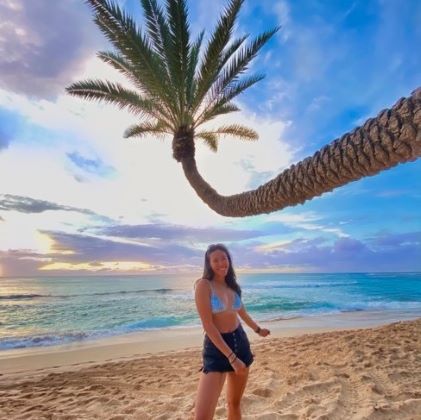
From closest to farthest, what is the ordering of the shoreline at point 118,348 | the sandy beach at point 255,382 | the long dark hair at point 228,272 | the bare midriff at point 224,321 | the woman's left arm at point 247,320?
the bare midriff at point 224,321
the long dark hair at point 228,272
the woman's left arm at point 247,320
the sandy beach at point 255,382
the shoreline at point 118,348

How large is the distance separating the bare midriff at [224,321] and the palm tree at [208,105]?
195cm

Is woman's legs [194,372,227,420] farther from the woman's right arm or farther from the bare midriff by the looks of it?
the bare midriff

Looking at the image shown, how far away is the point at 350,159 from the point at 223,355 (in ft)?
7.42

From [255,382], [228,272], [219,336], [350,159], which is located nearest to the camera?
[219,336]

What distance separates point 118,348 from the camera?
11.2 m

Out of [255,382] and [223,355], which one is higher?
[223,355]

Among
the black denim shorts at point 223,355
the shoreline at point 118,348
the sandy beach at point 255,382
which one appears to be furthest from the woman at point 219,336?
the shoreline at point 118,348

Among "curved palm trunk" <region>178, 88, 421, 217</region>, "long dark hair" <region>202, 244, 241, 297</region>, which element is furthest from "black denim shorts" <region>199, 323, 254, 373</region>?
"curved palm trunk" <region>178, 88, 421, 217</region>

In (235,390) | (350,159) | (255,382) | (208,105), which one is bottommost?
(255,382)

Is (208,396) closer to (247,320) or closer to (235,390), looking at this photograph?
(235,390)

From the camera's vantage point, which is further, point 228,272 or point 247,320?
point 247,320

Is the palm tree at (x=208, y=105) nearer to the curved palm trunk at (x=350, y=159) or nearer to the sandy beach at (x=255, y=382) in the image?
the curved palm trunk at (x=350, y=159)

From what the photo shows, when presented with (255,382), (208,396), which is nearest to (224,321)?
(208,396)

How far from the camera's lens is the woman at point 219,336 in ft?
10.0
